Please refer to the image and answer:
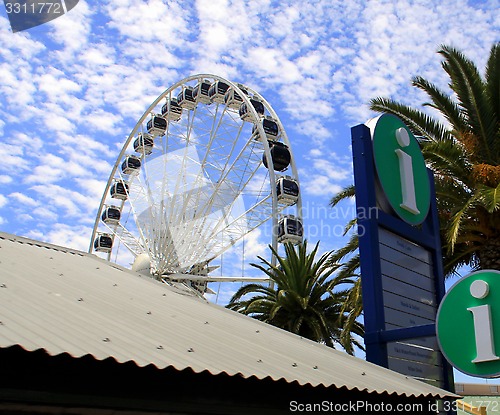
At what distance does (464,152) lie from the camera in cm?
1580

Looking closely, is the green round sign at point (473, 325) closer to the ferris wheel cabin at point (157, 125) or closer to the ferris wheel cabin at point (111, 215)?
the ferris wheel cabin at point (157, 125)

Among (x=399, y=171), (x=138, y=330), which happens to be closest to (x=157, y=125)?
(x=399, y=171)

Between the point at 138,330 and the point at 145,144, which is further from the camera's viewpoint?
the point at 145,144

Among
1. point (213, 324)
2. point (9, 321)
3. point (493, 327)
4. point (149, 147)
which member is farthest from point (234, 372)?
point (149, 147)

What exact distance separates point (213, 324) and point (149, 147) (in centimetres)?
2751

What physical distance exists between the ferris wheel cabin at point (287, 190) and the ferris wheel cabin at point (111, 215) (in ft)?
36.6

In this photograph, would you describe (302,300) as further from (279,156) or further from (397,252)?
(397,252)

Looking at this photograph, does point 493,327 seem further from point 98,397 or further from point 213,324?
point 98,397

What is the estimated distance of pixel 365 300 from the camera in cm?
868

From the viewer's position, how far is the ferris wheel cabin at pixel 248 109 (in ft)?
92.5

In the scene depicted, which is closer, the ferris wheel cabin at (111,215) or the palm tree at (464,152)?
the palm tree at (464,152)

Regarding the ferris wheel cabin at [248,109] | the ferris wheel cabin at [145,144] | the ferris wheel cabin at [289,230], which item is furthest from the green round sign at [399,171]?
the ferris wheel cabin at [145,144]

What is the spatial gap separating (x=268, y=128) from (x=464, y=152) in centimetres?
1308

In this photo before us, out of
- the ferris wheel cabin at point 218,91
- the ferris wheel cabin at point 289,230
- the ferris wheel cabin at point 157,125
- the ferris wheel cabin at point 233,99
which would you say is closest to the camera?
the ferris wheel cabin at point 289,230
